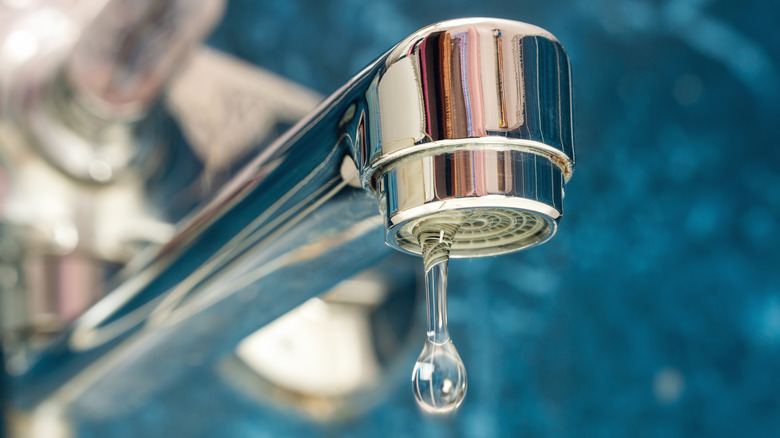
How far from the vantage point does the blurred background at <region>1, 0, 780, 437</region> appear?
60 centimetres

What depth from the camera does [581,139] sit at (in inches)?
24.6

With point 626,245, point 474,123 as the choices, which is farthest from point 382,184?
point 626,245

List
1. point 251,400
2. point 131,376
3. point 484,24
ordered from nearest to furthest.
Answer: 1. point 484,24
2. point 131,376
3. point 251,400

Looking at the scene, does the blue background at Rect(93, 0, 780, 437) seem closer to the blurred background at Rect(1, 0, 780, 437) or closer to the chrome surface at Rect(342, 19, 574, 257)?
the blurred background at Rect(1, 0, 780, 437)

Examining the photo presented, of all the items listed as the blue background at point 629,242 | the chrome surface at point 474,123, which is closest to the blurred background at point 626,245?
the blue background at point 629,242

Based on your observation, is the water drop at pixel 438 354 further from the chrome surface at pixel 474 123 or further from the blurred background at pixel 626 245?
the blurred background at pixel 626 245

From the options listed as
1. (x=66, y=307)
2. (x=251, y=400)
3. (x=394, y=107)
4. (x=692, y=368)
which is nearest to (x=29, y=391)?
(x=66, y=307)

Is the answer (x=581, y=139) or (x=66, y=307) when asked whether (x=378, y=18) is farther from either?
(x=66, y=307)

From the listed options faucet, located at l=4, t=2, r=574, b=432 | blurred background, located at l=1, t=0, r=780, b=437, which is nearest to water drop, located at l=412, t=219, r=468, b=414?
faucet, located at l=4, t=2, r=574, b=432

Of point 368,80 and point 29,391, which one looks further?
point 29,391

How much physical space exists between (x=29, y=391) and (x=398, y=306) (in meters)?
0.26

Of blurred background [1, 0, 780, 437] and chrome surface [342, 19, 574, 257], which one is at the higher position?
blurred background [1, 0, 780, 437]

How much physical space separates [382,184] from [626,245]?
46 centimetres

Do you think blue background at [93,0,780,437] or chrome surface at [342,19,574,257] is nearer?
chrome surface at [342,19,574,257]
